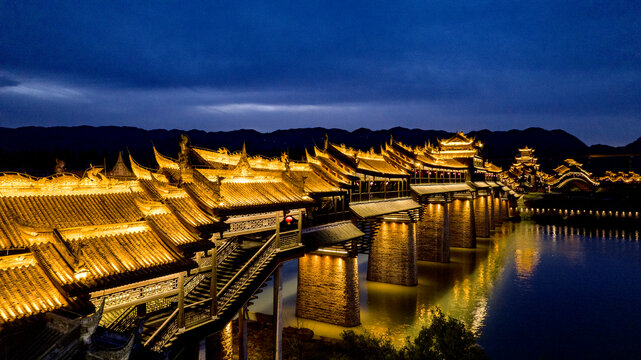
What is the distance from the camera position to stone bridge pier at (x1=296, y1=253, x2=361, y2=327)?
20.2 m

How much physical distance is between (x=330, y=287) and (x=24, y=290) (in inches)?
594

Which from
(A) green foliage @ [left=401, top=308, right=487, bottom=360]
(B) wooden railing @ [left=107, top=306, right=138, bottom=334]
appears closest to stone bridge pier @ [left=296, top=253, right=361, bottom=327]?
(A) green foliage @ [left=401, top=308, right=487, bottom=360]

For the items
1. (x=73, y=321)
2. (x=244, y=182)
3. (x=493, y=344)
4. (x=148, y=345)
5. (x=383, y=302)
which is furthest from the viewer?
(x=383, y=302)

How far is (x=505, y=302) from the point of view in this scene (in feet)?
87.8

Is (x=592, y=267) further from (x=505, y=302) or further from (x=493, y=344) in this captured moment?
(x=493, y=344)

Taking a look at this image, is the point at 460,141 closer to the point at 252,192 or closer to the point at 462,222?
the point at 462,222

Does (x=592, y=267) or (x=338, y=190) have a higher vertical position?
(x=338, y=190)

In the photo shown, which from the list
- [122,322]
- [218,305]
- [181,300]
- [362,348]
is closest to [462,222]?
[362,348]

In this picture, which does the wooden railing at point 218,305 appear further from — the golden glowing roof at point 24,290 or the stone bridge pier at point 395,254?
the stone bridge pier at point 395,254

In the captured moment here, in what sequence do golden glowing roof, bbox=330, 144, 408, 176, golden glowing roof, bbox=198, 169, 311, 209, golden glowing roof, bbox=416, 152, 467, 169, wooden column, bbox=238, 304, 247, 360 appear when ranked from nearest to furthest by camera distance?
golden glowing roof, bbox=198, 169, 311, 209
wooden column, bbox=238, 304, 247, 360
golden glowing roof, bbox=330, 144, 408, 176
golden glowing roof, bbox=416, 152, 467, 169

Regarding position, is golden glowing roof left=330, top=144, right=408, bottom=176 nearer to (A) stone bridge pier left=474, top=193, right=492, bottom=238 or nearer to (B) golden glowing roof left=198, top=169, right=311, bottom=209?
(B) golden glowing roof left=198, top=169, right=311, bottom=209

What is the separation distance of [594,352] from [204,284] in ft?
65.1

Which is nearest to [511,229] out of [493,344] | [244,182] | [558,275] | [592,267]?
[592,267]

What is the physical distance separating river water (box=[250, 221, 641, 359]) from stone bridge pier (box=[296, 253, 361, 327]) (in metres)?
0.11
